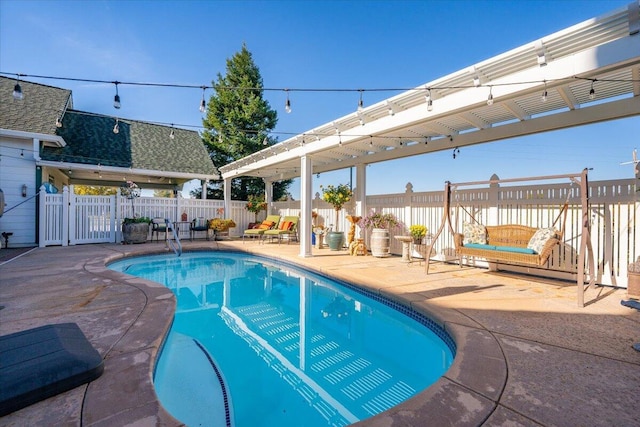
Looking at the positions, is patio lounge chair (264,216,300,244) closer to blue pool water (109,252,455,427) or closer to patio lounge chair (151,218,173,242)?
patio lounge chair (151,218,173,242)

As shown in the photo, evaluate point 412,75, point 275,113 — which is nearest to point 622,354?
point 412,75

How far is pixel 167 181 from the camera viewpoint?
13375 millimetres

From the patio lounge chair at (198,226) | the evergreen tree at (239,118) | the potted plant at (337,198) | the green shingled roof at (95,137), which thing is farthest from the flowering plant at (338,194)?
the evergreen tree at (239,118)

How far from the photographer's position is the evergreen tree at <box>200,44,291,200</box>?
17109 mm

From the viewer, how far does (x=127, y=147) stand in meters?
11.8

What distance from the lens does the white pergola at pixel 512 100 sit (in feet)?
10.1

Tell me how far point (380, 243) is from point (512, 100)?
13.5 ft

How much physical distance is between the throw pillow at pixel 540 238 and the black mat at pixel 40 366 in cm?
552

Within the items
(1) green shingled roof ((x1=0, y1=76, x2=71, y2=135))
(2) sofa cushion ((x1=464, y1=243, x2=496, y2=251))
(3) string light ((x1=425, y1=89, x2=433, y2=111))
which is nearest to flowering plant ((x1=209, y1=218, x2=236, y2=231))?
(1) green shingled roof ((x1=0, y1=76, x2=71, y2=135))

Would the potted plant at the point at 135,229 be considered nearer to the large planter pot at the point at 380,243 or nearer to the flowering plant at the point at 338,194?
the flowering plant at the point at 338,194

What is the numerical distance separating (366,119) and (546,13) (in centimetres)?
480

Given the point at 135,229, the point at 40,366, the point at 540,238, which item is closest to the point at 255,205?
the point at 135,229

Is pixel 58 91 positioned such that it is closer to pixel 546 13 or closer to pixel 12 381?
pixel 12 381

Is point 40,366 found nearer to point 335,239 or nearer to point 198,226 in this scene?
point 335,239
